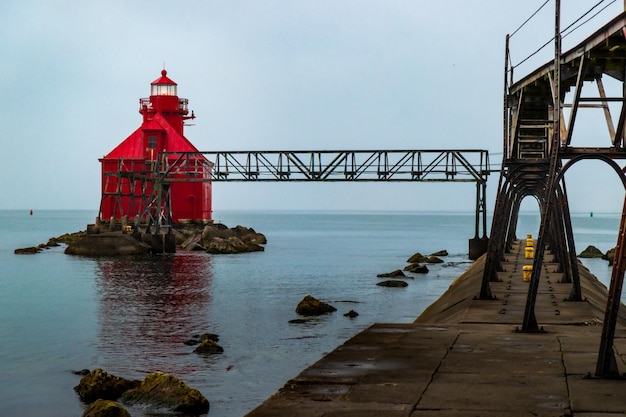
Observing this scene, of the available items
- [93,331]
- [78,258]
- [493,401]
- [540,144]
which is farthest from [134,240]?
[493,401]

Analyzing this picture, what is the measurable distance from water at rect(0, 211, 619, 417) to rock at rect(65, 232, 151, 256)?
61.0 inches

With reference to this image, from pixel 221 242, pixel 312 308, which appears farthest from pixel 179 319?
pixel 221 242

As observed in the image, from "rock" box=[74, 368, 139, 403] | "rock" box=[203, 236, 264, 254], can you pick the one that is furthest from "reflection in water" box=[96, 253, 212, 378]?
"rock" box=[203, 236, 264, 254]

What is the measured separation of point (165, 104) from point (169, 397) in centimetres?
5893

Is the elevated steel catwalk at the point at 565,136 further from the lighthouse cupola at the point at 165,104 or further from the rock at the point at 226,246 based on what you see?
the lighthouse cupola at the point at 165,104

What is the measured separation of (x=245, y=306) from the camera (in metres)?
30.9

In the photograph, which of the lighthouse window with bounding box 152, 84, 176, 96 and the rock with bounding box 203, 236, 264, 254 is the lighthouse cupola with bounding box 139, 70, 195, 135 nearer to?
the lighthouse window with bounding box 152, 84, 176, 96

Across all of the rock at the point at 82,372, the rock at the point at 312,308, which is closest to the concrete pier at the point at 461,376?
the rock at the point at 82,372

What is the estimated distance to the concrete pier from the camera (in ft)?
26.4

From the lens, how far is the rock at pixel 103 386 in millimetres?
14469

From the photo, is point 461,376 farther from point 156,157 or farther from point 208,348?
point 156,157

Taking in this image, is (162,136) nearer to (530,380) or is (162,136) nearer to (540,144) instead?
(540,144)

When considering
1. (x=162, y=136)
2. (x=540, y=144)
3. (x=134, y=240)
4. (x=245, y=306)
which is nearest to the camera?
(x=540, y=144)

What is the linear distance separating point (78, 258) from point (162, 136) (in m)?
14.1
